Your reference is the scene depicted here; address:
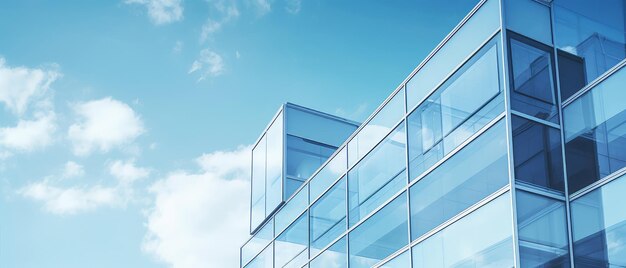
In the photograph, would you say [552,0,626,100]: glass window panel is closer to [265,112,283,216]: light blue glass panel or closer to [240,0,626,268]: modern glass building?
[240,0,626,268]: modern glass building

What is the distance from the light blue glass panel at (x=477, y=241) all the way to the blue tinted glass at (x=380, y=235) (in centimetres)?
133


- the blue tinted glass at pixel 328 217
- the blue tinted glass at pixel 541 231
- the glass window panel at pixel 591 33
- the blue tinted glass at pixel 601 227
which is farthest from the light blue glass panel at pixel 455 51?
the blue tinted glass at pixel 328 217

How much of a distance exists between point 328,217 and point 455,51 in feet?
21.6

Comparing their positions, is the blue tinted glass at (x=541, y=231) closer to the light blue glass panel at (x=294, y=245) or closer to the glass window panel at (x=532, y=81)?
the glass window panel at (x=532, y=81)

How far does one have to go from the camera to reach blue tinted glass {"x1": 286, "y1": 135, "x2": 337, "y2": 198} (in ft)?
84.3

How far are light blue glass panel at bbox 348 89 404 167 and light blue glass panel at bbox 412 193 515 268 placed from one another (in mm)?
3546

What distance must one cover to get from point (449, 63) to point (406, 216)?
326cm

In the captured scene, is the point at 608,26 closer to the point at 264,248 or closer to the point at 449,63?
the point at 449,63

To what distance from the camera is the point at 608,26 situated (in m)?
15.0

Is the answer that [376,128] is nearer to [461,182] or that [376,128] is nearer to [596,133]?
[461,182]

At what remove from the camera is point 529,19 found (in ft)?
49.7

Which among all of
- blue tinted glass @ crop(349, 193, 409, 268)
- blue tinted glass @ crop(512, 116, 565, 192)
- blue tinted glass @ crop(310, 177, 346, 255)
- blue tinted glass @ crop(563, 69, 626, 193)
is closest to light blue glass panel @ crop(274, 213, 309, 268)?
blue tinted glass @ crop(310, 177, 346, 255)

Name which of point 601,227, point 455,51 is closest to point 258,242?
point 455,51

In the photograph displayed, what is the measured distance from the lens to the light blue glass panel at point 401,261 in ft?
54.3
